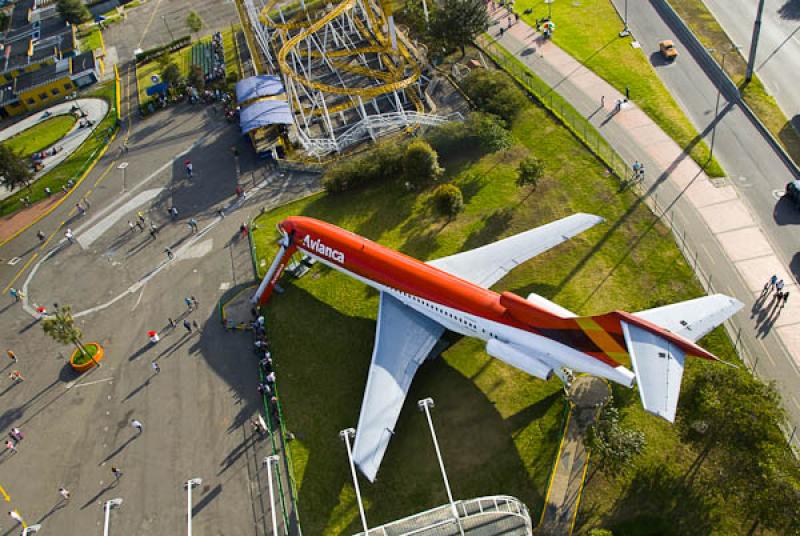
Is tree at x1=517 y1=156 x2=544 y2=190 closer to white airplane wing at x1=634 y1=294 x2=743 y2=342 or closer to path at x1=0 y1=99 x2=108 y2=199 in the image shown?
white airplane wing at x1=634 y1=294 x2=743 y2=342

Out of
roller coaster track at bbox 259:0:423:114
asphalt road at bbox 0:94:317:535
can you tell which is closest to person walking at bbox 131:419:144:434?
asphalt road at bbox 0:94:317:535

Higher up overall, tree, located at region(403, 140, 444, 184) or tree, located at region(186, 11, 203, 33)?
tree, located at region(186, 11, 203, 33)

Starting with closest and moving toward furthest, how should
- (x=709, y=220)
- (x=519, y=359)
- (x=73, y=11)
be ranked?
1. (x=519, y=359)
2. (x=709, y=220)
3. (x=73, y=11)

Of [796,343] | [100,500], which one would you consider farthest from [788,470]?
[100,500]

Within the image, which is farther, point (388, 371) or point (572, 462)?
point (388, 371)

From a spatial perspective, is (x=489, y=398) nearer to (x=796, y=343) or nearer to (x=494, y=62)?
(x=796, y=343)

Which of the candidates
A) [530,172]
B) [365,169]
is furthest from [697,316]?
[365,169]

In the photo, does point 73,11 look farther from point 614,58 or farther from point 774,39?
point 774,39
